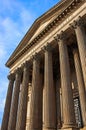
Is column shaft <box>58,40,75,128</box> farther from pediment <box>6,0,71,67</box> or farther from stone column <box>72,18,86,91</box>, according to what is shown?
pediment <box>6,0,71,67</box>

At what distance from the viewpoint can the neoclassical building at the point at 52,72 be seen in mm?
14570

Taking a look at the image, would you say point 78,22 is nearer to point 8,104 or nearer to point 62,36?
point 62,36

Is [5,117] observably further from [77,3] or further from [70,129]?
[77,3]

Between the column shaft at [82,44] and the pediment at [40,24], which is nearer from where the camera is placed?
the column shaft at [82,44]

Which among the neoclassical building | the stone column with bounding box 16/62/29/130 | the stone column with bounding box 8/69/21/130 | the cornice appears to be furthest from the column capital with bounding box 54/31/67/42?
the stone column with bounding box 8/69/21/130

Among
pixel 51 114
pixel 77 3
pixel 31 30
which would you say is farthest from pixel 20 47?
pixel 51 114

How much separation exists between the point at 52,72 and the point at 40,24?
7643mm

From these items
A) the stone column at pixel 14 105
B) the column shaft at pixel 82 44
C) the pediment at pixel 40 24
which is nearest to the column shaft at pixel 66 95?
the column shaft at pixel 82 44

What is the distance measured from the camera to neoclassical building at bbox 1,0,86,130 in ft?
47.8

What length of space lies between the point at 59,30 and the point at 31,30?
6.41 m

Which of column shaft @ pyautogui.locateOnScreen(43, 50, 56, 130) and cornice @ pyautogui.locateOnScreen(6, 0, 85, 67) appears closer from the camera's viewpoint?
column shaft @ pyautogui.locateOnScreen(43, 50, 56, 130)

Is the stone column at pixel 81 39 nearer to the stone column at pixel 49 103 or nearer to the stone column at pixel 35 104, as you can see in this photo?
the stone column at pixel 49 103

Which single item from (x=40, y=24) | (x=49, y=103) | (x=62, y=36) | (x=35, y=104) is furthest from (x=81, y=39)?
(x=40, y=24)

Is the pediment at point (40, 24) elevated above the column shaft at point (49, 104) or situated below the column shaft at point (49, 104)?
above
